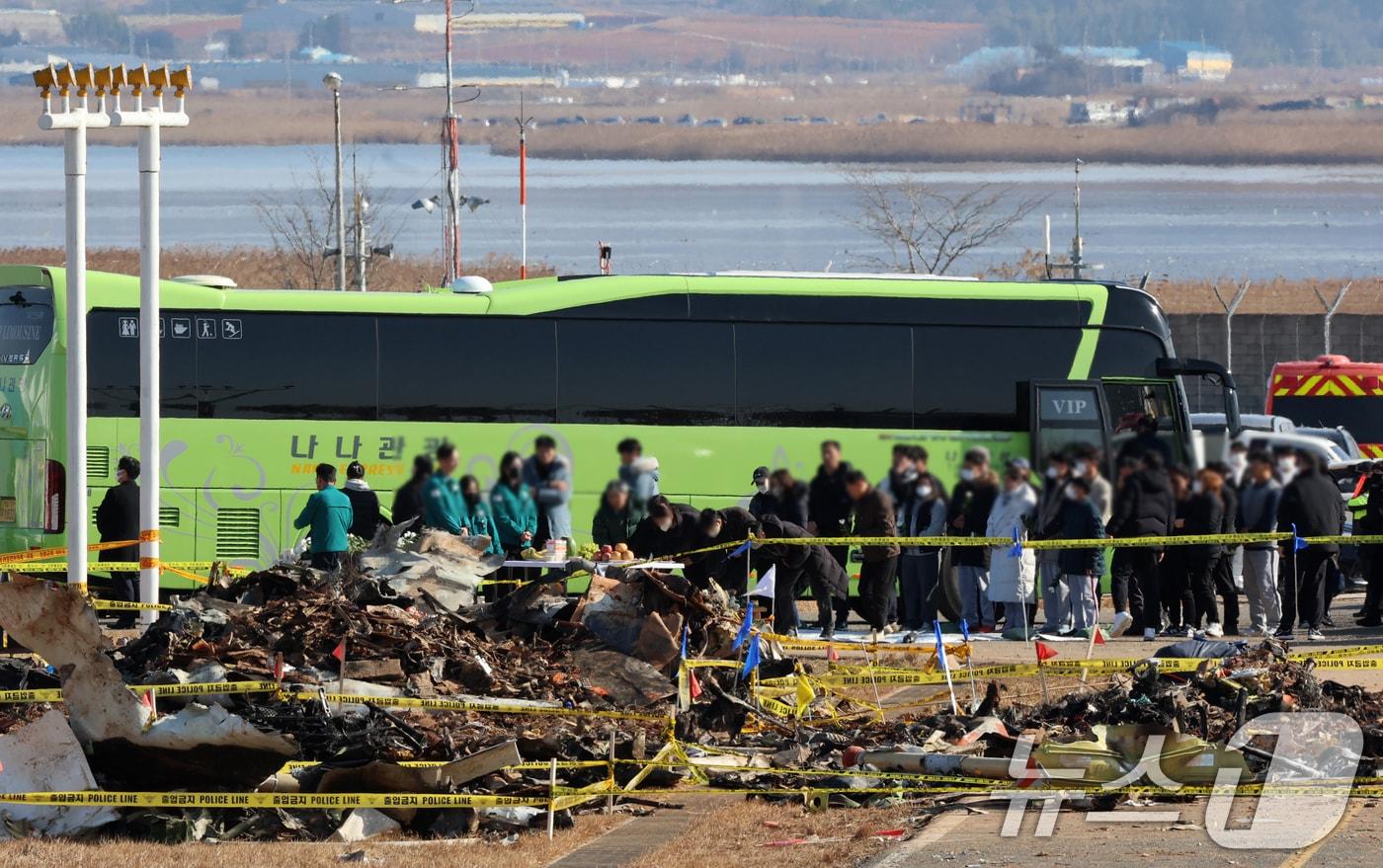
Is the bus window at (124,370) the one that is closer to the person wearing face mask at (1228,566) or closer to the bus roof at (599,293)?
the bus roof at (599,293)

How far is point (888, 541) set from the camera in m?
17.4

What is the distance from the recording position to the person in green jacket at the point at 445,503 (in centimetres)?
1966

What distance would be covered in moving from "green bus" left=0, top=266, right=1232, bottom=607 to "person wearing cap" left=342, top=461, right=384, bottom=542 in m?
0.95

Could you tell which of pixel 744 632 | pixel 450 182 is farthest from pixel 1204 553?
pixel 450 182

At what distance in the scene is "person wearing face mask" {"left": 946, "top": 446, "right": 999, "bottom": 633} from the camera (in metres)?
18.9

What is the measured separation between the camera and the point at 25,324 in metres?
20.4

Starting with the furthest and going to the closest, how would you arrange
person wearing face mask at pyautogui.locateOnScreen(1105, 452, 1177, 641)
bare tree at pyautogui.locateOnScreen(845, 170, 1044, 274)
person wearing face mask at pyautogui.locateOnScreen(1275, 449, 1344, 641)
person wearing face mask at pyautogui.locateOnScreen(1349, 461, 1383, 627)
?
bare tree at pyautogui.locateOnScreen(845, 170, 1044, 274) < person wearing face mask at pyautogui.locateOnScreen(1349, 461, 1383, 627) < person wearing face mask at pyautogui.locateOnScreen(1105, 452, 1177, 641) < person wearing face mask at pyautogui.locateOnScreen(1275, 449, 1344, 641)

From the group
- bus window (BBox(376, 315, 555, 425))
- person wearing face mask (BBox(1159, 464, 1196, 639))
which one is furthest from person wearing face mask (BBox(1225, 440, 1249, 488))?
bus window (BBox(376, 315, 555, 425))

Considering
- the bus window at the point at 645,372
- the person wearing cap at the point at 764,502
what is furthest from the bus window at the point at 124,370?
the person wearing cap at the point at 764,502

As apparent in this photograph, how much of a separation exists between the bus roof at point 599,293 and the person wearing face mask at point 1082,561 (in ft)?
9.55

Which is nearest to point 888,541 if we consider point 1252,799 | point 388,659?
point 388,659

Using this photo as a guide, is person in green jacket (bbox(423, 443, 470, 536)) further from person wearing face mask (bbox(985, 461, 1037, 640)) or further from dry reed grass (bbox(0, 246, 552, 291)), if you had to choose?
dry reed grass (bbox(0, 246, 552, 291))

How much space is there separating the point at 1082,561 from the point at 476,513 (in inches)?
225

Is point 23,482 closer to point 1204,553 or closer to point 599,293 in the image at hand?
point 599,293
